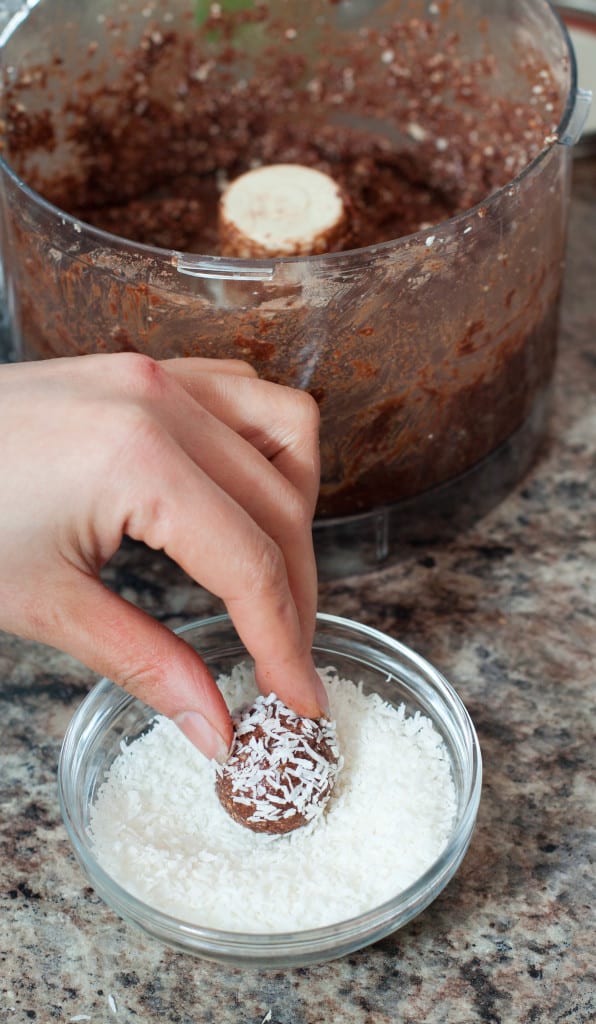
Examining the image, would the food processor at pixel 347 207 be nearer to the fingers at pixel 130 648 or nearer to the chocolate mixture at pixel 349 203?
the chocolate mixture at pixel 349 203

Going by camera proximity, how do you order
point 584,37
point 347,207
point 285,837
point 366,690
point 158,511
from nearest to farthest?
point 158,511, point 285,837, point 366,690, point 347,207, point 584,37

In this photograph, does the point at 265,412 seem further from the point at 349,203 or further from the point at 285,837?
the point at 349,203

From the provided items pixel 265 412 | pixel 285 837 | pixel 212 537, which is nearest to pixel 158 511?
pixel 212 537

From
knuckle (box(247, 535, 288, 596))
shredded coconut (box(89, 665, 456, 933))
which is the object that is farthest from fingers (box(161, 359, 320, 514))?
shredded coconut (box(89, 665, 456, 933))

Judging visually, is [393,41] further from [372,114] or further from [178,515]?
[178,515]

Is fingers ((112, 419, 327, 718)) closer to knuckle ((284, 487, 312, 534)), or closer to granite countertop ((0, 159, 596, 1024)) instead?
knuckle ((284, 487, 312, 534))

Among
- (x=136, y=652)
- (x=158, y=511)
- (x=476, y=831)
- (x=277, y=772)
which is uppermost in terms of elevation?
(x=158, y=511)

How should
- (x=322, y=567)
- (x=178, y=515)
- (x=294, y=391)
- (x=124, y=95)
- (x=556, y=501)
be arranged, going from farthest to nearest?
(x=124, y=95), (x=556, y=501), (x=322, y=567), (x=294, y=391), (x=178, y=515)

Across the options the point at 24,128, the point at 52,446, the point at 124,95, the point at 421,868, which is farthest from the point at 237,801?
the point at 124,95
